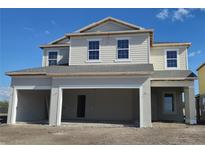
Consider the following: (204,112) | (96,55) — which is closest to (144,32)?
(96,55)

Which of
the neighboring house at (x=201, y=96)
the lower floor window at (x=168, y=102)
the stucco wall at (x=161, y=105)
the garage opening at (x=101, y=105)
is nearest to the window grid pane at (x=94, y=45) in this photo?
the garage opening at (x=101, y=105)

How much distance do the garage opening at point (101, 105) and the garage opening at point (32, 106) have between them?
2.39 meters

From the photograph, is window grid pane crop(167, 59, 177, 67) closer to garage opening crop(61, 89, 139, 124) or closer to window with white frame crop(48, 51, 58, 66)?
garage opening crop(61, 89, 139, 124)

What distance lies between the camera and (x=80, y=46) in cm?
1830

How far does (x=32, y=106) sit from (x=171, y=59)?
12.9m

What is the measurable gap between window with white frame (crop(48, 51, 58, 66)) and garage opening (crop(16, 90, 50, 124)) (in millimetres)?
2914

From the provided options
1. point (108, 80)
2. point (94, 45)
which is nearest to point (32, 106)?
point (94, 45)

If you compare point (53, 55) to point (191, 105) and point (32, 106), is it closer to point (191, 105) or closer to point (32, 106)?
point (32, 106)

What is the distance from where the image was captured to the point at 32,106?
1997cm

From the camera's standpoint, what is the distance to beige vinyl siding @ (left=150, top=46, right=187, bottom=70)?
19141 millimetres

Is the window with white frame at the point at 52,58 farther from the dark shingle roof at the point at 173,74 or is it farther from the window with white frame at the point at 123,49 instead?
the dark shingle roof at the point at 173,74

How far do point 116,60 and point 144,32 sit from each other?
3.04 meters

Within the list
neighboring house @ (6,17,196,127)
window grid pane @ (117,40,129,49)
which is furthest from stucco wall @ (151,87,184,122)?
window grid pane @ (117,40,129,49)
